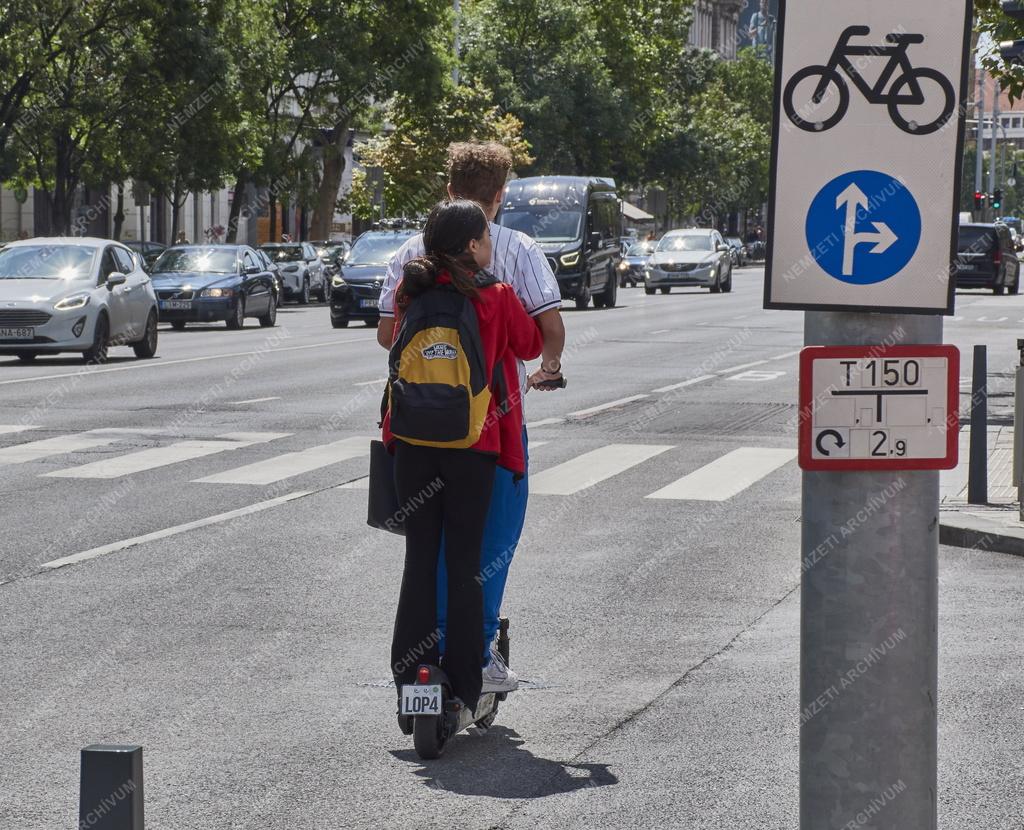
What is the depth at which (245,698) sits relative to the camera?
6.15 m

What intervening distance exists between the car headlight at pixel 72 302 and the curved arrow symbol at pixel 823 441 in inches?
777

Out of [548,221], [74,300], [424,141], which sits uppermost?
[424,141]

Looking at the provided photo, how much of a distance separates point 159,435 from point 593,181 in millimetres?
27639

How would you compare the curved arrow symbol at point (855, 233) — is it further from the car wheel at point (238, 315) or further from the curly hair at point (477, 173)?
the car wheel at point (238, 315)

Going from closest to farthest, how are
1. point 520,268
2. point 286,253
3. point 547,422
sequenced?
point 520,268
point 547,422
point 286,253

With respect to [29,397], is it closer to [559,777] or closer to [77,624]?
[77,624]

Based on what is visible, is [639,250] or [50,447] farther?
[639,250]

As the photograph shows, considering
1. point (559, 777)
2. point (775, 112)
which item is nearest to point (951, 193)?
point (775, 112)

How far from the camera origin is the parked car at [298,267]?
45250mm

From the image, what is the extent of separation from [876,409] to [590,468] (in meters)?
9.61

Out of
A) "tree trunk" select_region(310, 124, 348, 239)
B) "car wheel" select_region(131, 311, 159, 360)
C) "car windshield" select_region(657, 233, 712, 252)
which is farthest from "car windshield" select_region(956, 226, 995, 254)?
"car wheel" select_region(131, 311, 159, 360)

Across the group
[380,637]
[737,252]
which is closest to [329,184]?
[737,252]

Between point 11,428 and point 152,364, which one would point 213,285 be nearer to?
point 152,364

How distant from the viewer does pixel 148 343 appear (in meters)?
24.0
